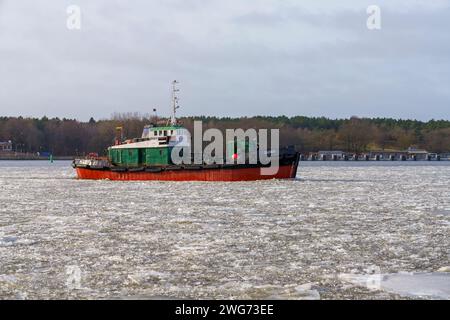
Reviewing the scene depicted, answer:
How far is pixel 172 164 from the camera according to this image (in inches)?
1854

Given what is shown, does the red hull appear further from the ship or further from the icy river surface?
the icy river surface

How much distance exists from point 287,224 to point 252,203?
25.6ft

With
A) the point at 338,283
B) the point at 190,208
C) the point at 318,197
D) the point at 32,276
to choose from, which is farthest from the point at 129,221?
the point at 318,197

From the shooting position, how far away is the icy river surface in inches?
406

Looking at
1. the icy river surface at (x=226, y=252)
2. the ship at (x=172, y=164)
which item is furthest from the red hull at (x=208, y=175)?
the icy river surface at (x=226, y=252)

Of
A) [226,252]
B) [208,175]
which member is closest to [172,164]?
[208,175]

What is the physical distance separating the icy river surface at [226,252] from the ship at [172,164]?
19679mm

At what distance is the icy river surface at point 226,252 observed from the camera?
10.3 metres

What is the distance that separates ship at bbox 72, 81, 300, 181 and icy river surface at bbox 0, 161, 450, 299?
19679 mm

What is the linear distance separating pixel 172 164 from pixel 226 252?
33.6m

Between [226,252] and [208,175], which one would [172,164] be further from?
[226,252]

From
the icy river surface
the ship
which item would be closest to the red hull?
the ship
